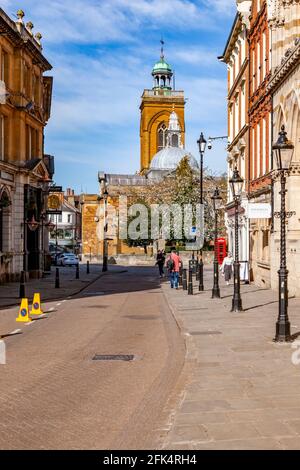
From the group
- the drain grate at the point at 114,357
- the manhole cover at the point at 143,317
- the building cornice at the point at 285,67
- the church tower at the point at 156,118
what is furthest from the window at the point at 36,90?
the church tower at the point at 156,118

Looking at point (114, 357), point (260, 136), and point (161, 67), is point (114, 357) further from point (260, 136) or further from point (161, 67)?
point (161, 67)

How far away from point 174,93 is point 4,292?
84834 millimetres

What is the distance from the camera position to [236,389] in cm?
870

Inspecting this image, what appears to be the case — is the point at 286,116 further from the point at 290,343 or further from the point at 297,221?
the point at 290,343

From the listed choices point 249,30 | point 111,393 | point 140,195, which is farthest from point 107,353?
point 140,195

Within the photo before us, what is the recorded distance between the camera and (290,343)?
40.9 feet

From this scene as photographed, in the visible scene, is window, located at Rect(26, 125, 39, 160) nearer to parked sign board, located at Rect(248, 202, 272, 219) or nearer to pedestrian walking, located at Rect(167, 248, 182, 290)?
pedestrian walking, located at Rect(167, 248, 182, 290)

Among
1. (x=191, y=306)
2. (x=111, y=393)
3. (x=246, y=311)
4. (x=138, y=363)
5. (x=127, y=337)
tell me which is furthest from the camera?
Answer: (x=191, y=306)

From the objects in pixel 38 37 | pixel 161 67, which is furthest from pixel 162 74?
pixel 38 37

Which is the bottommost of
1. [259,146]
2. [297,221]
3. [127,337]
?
[127,337]

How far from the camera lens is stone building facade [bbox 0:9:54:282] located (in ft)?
106

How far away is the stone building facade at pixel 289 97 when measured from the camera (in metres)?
21.7

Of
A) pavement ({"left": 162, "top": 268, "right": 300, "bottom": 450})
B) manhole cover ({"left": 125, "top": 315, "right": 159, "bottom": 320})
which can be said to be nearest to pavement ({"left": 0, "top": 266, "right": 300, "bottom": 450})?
pavement ({"left": 162, "top": 268, "right": 300, "bottom": 450})

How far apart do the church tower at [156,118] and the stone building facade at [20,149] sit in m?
66.3
